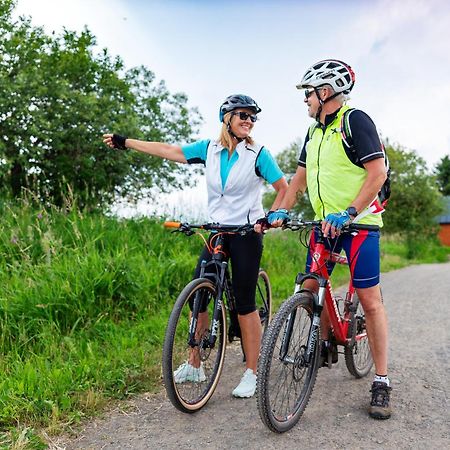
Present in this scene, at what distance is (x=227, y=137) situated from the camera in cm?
402

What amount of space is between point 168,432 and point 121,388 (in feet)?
2.33

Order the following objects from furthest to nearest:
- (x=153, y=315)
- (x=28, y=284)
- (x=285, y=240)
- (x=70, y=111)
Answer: (x=70, y=111) < (x=285, y=240) < (x=153, y=315) < (x=28, y=284)

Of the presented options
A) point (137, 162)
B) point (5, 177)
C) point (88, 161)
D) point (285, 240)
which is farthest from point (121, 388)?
point (137, 162)

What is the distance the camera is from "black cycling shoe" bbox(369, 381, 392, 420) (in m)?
3.48

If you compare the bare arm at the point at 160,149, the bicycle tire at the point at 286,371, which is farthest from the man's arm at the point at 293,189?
the bare arm at the point at 160,149

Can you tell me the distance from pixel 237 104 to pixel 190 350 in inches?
73.6

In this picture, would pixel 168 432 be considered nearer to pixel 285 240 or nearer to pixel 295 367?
pixel 295 367

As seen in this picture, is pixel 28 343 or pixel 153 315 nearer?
pixel 28 343

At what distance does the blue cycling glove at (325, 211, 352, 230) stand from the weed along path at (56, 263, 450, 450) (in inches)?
51.0

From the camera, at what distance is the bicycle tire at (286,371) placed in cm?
310

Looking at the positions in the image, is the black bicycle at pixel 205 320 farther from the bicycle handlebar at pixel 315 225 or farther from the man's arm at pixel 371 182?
the man's arm at pixel 371 182

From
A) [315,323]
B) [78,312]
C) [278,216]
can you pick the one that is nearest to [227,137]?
[278,216]

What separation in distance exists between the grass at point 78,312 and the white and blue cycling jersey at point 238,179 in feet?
4.72

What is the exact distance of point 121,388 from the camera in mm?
3914
